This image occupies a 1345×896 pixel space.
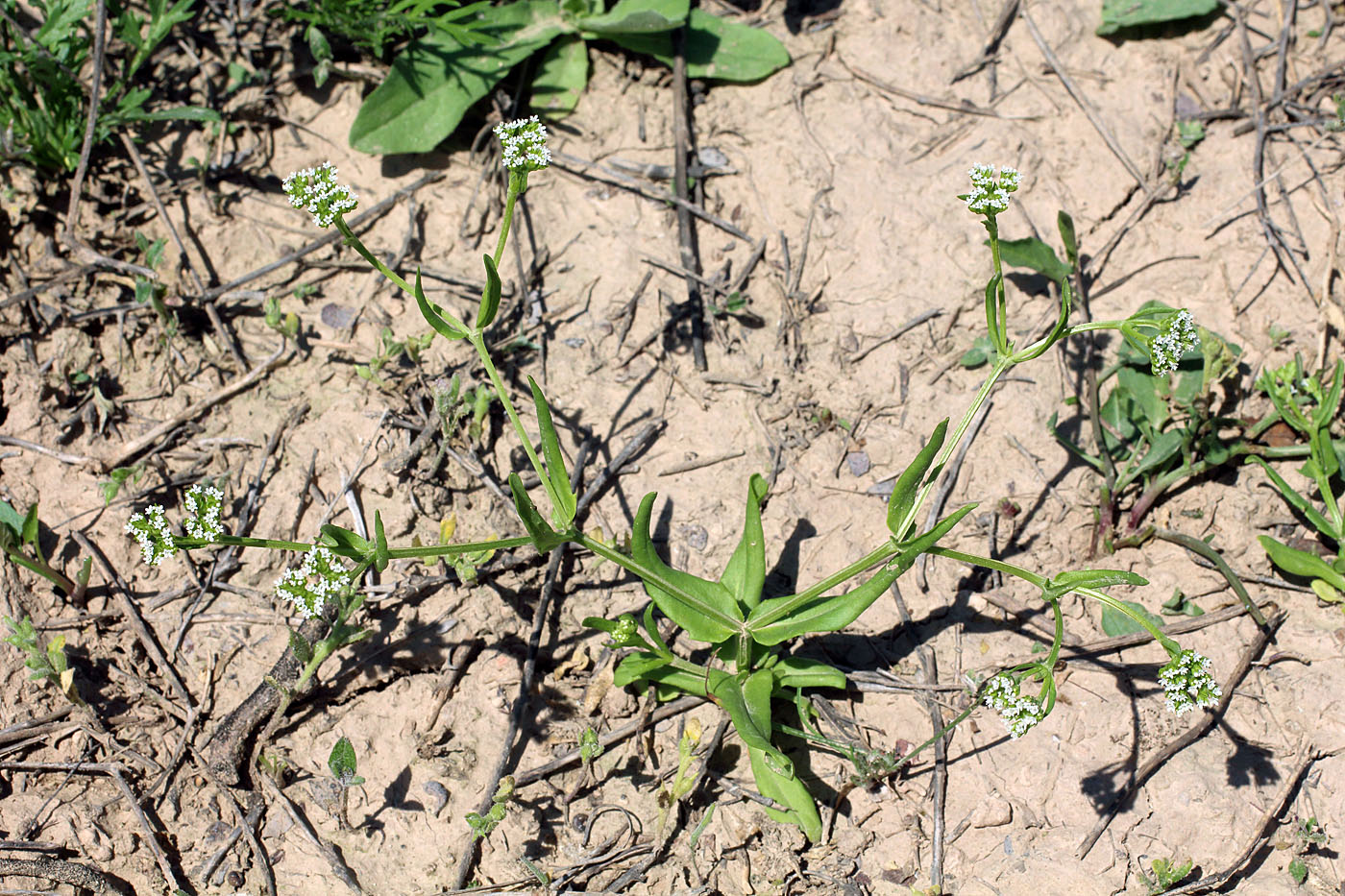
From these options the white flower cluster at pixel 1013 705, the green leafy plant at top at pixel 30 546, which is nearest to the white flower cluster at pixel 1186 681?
the white flower cluster at pixel 1013 705

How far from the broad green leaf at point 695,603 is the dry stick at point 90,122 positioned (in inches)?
Result: 143

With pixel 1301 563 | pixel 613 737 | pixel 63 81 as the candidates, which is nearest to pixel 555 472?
pixel 613 737

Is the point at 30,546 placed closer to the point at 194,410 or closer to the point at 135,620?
the point at 135,620

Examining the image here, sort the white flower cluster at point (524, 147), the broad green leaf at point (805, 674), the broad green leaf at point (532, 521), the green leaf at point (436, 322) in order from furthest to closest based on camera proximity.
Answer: the broad green leaf at point (805, 674) → the white flower cluster at point (524, 147) → the green leaf at point (436, 322) → the broad green leaf at point (532, 521)

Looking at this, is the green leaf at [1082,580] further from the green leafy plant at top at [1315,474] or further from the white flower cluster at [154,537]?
the white flower cluster at [154,537]

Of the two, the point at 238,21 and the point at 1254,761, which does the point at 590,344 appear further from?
the point at 1254,761

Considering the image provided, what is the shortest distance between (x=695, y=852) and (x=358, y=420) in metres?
2.74

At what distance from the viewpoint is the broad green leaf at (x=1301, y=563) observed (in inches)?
171

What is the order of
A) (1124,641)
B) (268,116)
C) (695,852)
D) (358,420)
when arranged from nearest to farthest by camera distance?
(695,852) → (1124,641) → (358,420) → (268,116)

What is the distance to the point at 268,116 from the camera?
551cm

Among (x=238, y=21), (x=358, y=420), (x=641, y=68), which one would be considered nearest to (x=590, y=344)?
(x=358, y=420)

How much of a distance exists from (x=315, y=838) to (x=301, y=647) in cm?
84

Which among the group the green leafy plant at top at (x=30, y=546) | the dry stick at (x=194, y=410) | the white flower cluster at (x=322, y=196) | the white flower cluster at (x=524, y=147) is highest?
the white flower cluster at (x=322, y=196)

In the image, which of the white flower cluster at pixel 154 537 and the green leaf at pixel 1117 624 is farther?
the green leaf at pixel 1117 624
